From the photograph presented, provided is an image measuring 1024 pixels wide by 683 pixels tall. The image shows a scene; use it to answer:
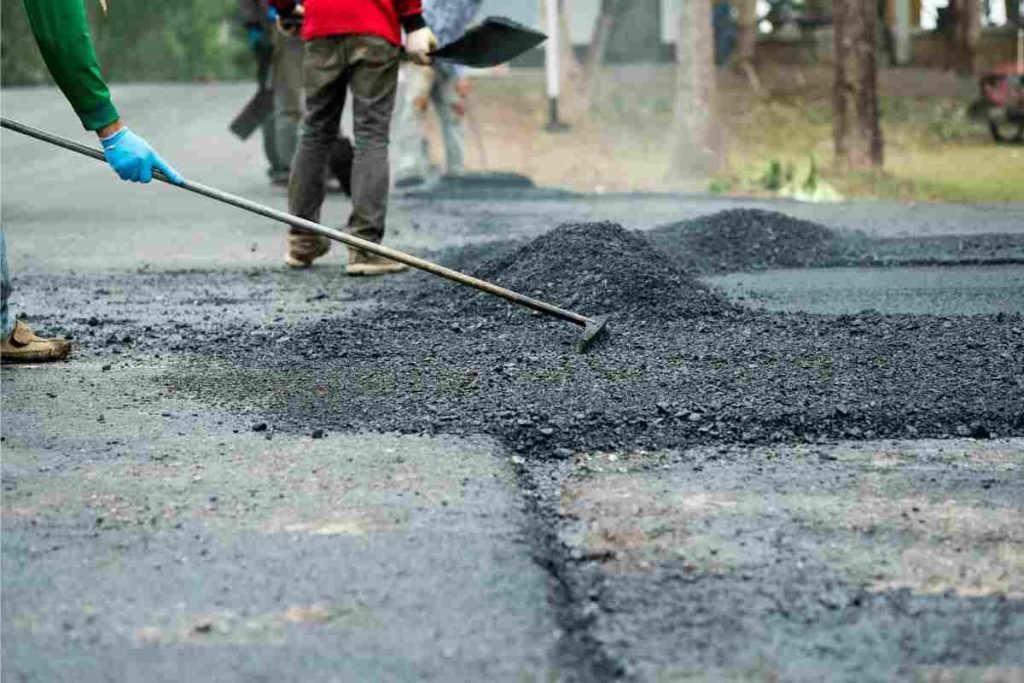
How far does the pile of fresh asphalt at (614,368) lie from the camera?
420 cm

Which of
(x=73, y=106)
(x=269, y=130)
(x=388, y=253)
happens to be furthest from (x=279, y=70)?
(x=73, y=106)

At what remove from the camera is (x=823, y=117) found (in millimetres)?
23453

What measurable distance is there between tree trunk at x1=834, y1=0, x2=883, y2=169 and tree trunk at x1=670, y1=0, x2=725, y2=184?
1.28 meters

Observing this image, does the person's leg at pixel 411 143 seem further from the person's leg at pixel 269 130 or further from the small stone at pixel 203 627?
the small stone at pixel 203 627

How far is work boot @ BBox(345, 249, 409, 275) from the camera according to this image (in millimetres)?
7324

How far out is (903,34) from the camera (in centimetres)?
3198

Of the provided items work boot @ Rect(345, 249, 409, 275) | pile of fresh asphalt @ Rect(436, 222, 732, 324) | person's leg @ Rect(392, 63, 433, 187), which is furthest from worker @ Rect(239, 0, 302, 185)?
pile of fresh asphalt @ Rect(436, 222, 732, 324)

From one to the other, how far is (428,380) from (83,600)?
6.45 ft

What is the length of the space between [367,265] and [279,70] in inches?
190

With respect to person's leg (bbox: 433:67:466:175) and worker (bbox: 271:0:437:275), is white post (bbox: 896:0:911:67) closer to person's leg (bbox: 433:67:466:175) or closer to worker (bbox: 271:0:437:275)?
person's leg (bbox: 433:67:466:175)

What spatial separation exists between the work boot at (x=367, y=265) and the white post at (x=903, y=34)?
26.0 meters

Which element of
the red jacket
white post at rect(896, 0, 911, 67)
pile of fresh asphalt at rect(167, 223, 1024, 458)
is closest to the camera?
pile of fresh asphalt at rect(167, 223, 1024, 458)

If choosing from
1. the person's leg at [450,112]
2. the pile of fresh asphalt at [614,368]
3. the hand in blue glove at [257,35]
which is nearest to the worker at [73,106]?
the pile of fresh asphalt at [614,368]

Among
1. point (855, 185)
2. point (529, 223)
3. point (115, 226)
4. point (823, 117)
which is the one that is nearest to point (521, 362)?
point (529, 223)
